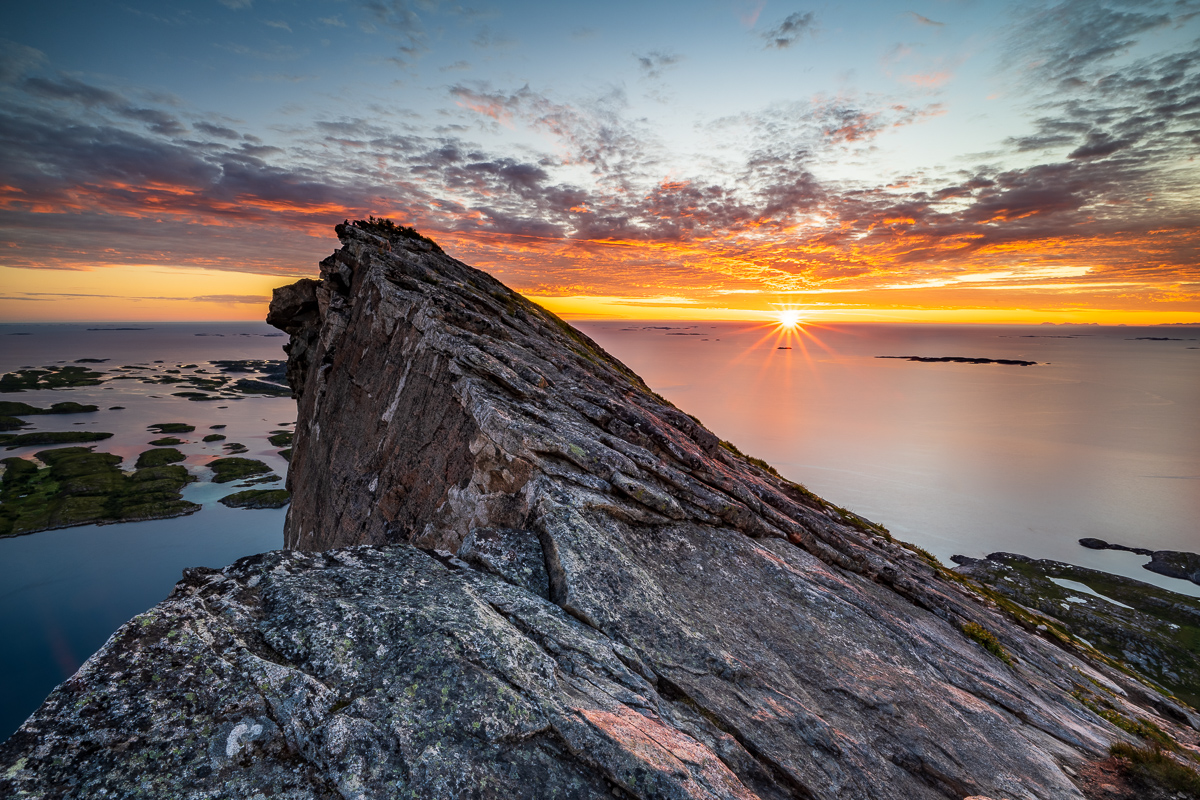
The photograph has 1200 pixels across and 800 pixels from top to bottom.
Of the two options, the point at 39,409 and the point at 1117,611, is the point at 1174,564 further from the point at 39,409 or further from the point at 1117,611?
the point at 39,409

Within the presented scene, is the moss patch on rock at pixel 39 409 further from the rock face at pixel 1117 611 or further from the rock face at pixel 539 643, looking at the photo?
the rock face at pixel 1117 611

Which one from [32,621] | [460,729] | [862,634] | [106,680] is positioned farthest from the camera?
[32,621]

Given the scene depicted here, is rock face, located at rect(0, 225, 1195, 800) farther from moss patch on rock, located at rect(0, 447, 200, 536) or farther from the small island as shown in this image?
moss patch on rock, located at rect(0, 447, 200, 536)

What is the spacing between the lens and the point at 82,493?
267 feet

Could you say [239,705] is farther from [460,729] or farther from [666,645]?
[666,645]

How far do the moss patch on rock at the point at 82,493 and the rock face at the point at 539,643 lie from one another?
273 feet

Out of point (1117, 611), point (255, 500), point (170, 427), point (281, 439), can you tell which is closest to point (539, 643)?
point (1117, 611)

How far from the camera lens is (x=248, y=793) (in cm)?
591

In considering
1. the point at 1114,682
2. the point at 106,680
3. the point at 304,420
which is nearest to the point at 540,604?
the point at 106,680

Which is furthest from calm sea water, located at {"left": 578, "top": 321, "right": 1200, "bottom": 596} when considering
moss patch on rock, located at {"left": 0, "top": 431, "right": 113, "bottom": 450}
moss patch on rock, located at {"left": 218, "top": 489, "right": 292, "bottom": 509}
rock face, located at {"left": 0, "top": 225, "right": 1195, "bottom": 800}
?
moss patch on rock, located at {"left": 0, "top": 431, "right": 113, "bottom": 450}

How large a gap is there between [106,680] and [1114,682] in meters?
33.2

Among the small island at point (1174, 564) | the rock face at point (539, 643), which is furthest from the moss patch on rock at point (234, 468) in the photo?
the small island at point (1174, 564)

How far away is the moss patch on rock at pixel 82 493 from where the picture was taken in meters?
74.8

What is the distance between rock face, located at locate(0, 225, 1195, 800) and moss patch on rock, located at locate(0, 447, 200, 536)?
83.3m
